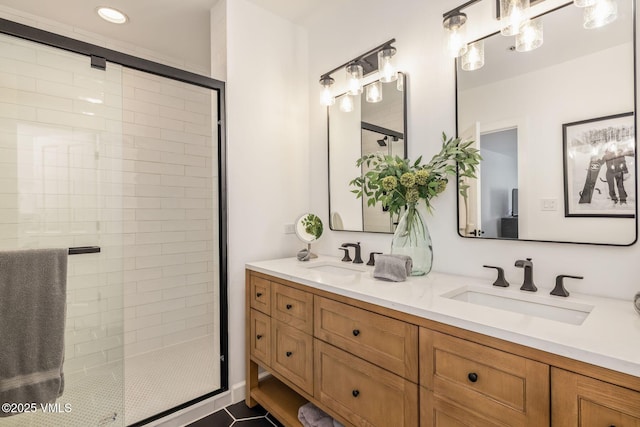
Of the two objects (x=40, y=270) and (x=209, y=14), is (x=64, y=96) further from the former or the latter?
(x=209, y=14)

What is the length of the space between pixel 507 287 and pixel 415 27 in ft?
4.77

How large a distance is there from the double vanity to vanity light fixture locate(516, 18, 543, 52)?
3.33 feet

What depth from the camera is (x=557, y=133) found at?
127 centimetres

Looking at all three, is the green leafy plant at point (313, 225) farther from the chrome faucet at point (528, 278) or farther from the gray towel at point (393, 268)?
the chrome faucet at point (528, 278)

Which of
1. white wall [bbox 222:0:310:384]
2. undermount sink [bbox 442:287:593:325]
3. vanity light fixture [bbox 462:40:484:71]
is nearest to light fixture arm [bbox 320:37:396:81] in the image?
white wall [bbox 222:0:310:384]

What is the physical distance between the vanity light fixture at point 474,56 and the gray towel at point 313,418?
1.84m

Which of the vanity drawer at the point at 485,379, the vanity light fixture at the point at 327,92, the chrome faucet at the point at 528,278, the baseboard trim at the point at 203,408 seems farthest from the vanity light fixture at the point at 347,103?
the baseboard trim at the point at 203,408

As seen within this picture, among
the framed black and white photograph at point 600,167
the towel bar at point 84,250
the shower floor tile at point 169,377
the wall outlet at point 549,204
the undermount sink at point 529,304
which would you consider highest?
the framed black and white photograph at point 600,167

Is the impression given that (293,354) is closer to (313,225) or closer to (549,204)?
(313,225)

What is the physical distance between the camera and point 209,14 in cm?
232

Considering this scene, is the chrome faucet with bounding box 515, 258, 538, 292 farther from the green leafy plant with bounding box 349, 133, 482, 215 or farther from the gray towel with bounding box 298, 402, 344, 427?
the gray towel with bounding box 298, 402, 344, 427

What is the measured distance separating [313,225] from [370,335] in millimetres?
1134

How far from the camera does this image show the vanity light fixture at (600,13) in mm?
1130

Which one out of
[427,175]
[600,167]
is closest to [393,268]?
[427,175]
